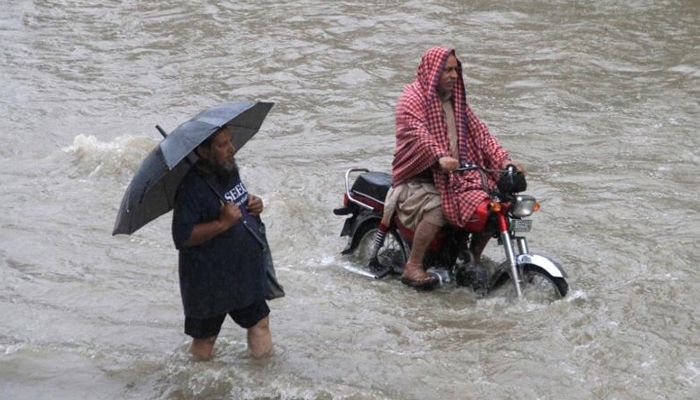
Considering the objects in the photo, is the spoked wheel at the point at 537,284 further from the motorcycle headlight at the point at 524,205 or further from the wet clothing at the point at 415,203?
the wet clothing at the point at 415,203

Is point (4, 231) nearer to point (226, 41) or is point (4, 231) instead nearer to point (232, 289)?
point (232, 289)

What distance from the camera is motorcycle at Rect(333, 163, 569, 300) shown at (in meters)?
7.27

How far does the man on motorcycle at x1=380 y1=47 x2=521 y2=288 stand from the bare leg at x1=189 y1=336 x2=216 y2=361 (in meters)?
1.95

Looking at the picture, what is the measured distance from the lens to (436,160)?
7.47m

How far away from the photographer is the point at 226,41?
Result: 1825 cm

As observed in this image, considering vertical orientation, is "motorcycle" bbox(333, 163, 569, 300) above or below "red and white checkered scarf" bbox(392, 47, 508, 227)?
below

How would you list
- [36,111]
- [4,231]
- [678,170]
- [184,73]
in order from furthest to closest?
[184,73] → [36,111] → [678,170] → [4,231]

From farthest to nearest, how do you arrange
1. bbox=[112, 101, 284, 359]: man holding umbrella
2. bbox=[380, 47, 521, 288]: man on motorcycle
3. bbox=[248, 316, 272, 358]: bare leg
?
bbox=[380, 47, 521, 288]: man on motorcycle, bbox=[248, 316, 272, 358]: bare leg, bbox=[112, 101, 284, 359]: man holding umbrella

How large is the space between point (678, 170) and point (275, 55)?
8.13 metres

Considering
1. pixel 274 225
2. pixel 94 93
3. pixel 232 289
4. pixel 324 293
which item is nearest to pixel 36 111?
pixel 94 93

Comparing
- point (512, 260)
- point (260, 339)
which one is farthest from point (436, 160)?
point (260, 339)

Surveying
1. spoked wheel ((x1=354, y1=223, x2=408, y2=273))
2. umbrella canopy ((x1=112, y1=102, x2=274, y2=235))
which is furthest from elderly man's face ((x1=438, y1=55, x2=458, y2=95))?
umbrella canopy ((x1=112, y1=102, x2=274, y2=235))

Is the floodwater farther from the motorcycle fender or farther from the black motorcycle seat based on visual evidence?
the black motorcycle seat

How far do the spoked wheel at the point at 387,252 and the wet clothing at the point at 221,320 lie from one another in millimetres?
2162
